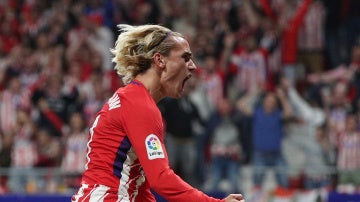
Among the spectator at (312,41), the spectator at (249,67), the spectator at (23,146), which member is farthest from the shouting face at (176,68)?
the spectator at (312,41)

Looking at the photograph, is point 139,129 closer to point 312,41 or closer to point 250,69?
point 250,69

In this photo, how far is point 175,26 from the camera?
15.5 meters

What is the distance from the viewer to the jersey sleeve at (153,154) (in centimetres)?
458

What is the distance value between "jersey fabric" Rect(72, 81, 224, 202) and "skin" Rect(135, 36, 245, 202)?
0.08 m

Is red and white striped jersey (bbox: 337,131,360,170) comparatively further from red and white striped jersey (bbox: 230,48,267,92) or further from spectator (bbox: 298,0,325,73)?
spectator (bbox: 298,0,325,73)

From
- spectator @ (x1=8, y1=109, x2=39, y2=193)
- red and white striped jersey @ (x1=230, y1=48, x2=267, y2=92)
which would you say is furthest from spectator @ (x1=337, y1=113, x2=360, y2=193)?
spectator @ (x1=8, y1=109, x2=39, y2=193)

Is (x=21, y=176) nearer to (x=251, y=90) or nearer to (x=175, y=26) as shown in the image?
(x=251, y=90)

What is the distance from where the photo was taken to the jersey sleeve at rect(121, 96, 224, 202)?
458 cm

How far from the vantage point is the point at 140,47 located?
16.1ft

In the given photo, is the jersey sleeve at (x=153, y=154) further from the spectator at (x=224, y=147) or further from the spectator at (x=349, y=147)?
the spectator at (x=224, y=147)

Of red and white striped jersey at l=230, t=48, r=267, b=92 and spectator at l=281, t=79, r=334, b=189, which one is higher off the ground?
red and white striped jersey at l=230, t=48, r=267, b=92

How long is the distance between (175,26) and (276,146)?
408 centimetres

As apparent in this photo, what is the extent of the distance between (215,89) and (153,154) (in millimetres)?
8979

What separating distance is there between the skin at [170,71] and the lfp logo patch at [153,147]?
0.37 m
